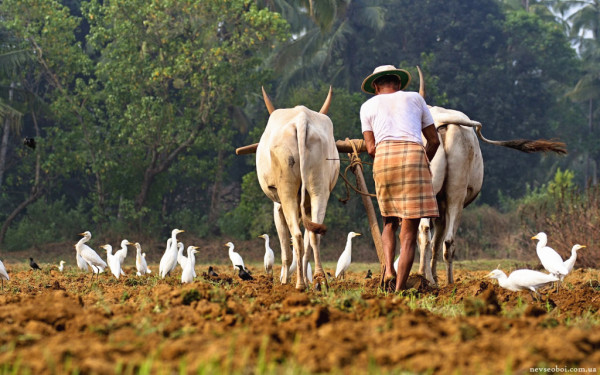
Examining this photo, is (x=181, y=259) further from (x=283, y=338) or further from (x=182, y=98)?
(x=182, y=98)

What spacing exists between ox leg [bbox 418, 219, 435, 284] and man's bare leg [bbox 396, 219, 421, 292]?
1.12 metres

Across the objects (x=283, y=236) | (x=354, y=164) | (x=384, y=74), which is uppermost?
(x=384, y=74)

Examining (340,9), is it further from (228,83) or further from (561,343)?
(561,343)

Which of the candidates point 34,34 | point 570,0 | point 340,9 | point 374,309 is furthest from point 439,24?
point 374,309

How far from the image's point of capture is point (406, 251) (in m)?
6.59

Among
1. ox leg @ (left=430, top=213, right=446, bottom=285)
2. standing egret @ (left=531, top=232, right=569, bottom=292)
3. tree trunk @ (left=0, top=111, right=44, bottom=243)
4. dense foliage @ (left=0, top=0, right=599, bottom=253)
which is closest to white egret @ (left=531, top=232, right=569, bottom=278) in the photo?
standing egret @ (left=531, top=232, right=569, bottom=292)

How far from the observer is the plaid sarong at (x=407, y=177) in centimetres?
652

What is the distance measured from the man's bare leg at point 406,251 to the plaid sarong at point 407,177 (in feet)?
0.40

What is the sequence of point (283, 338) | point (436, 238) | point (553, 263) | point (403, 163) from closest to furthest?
point (283, 338), point (403, 163), point (553, 263), point (436, 238)

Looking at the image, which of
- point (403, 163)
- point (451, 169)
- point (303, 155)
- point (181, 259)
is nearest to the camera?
point (403, 163)

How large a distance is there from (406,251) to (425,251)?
4.29ft

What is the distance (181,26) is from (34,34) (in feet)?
14.0

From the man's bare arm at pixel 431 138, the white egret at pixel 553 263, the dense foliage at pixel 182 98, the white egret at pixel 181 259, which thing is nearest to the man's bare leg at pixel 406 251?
the man's bare arm at pixel 431 138

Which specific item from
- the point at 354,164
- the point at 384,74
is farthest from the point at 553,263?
the point at 384,74
